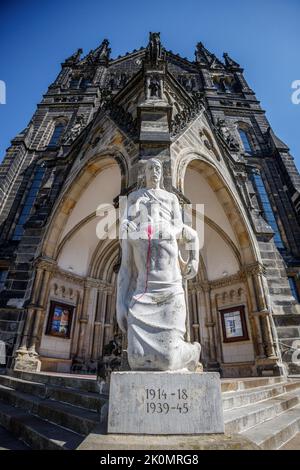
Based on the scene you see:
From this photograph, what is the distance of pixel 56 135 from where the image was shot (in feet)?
53.8

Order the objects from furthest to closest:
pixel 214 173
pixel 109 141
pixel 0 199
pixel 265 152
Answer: pixel 265 152 < pixel 0 199 < pixel 214 173 < pixel 109 141

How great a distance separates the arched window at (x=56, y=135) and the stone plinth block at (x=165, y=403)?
53.9 ft

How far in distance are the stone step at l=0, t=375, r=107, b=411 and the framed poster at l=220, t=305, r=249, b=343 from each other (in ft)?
20.2

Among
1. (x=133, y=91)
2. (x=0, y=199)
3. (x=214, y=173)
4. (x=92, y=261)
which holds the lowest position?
(x=92, y=261)

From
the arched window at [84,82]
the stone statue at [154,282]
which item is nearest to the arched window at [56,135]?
the arched window at [84,82]

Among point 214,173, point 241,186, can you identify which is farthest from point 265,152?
point 214,173

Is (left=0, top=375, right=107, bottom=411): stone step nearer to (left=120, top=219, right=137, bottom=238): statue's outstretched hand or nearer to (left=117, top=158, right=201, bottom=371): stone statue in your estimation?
(left=117, top=158, right=201, bottom=371): stone statue

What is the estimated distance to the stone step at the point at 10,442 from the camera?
224 cm

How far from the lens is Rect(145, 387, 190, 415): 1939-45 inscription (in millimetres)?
1704

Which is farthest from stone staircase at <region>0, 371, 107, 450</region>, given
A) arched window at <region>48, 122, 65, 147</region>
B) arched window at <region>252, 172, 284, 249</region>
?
arched window at <region>48, 122, 65, 147</region>
